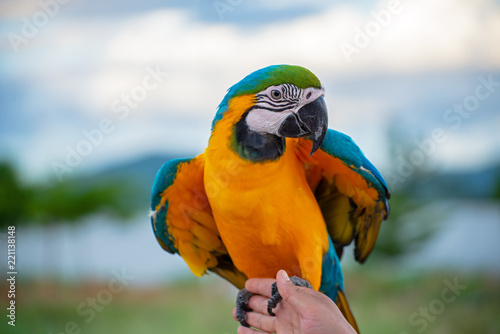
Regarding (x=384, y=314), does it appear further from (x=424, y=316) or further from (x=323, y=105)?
(x=323, y=105)

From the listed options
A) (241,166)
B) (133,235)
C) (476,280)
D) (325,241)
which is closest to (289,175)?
(241,166)

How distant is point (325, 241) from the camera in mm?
1523

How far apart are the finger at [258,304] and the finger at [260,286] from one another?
0.03m

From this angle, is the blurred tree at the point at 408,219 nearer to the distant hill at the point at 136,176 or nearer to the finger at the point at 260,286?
the distant hill at the point at 136,176

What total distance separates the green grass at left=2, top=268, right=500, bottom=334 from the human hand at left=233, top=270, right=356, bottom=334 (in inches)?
96.9

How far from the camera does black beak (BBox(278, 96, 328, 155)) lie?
1.30 metres

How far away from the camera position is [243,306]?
5.42 feet

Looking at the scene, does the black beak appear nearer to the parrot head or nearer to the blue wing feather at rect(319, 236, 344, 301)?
the parrot head

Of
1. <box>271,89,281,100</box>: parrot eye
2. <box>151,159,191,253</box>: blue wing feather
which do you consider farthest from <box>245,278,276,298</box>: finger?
<box>271,89,281,100</box>: parrot eye

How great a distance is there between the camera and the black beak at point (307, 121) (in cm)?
130

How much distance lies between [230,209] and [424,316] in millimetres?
3134

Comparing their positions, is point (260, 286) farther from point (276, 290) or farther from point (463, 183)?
point (463, 183)

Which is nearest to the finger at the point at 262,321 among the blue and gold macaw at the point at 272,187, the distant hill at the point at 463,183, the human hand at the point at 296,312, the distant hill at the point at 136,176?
the human hand at the point at 296,312

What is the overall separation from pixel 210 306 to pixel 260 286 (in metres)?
2.81
